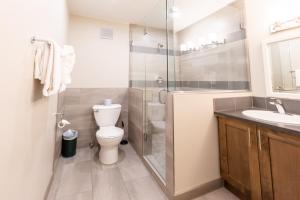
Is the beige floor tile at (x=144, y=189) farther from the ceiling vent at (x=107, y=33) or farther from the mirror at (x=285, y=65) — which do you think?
the ceiling vent at (x=107, y=33)

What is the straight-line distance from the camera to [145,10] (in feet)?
8.31

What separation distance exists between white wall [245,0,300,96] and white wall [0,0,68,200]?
2108 millimetres

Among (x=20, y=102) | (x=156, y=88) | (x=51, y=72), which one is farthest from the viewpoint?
(x=156, y=88)

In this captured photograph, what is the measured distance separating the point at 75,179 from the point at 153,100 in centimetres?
133

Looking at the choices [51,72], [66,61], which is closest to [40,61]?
[51,72]

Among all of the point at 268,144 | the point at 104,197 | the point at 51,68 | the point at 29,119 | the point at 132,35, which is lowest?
the point at 104,197

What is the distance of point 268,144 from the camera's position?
1.19 m

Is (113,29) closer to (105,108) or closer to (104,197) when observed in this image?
(105,108)

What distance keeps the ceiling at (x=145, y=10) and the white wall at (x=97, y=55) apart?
6.6 inches

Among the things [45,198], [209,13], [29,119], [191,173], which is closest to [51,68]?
[29,119]

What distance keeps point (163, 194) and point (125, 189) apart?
0.41m

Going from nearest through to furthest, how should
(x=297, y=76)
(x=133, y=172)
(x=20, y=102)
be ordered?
(x=20, y=102) → (x=297, y=76) → (x=133, y=172)

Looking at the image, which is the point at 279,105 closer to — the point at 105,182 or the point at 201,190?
the point at 201,190

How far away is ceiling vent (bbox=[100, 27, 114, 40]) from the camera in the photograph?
9.15 ft
